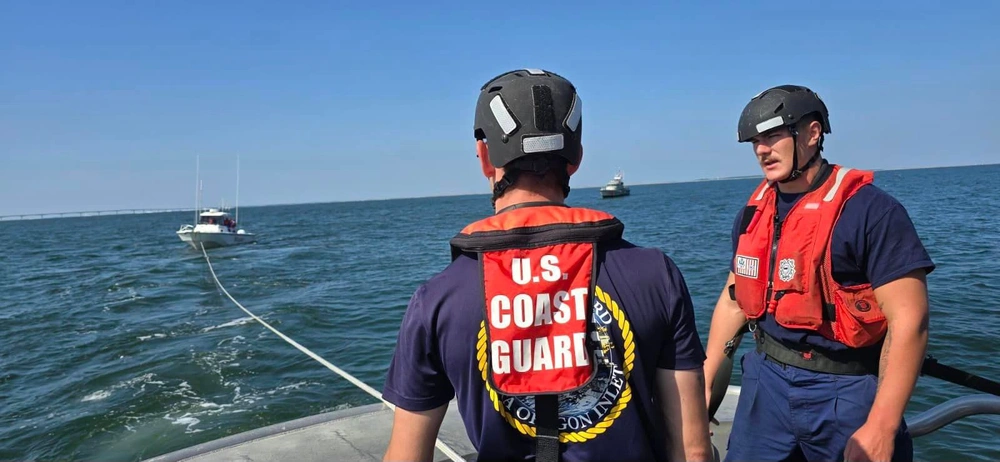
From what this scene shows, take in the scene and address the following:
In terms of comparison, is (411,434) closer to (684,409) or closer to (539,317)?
(539,317)

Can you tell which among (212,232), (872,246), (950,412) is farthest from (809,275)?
(212,232)

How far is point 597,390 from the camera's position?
1.48 metres

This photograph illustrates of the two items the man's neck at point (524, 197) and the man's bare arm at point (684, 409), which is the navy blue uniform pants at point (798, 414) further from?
the man's neck at point (524, 197)

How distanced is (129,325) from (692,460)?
57.6ft

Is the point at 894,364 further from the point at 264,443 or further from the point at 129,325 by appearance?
the point at 129,325

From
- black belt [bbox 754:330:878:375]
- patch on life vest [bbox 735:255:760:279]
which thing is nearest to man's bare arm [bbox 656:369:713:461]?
black belt [bbox 754:330:878:375]

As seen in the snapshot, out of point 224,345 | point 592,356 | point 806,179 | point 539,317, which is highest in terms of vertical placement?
point 806,179

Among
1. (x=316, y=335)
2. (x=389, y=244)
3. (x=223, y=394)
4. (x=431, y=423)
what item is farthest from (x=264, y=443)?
(x=389, y=244)

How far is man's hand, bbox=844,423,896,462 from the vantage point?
2.23 metres

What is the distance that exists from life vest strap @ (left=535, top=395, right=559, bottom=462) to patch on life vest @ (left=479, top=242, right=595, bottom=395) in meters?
0.05

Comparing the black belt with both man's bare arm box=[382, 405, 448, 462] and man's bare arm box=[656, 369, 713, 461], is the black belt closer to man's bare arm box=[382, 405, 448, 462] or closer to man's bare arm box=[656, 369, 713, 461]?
man's bare arm box=[656, 369, 713, 461]

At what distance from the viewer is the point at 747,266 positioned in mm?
2979

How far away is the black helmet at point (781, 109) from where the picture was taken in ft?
8.66

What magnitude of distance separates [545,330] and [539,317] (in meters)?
0.04
